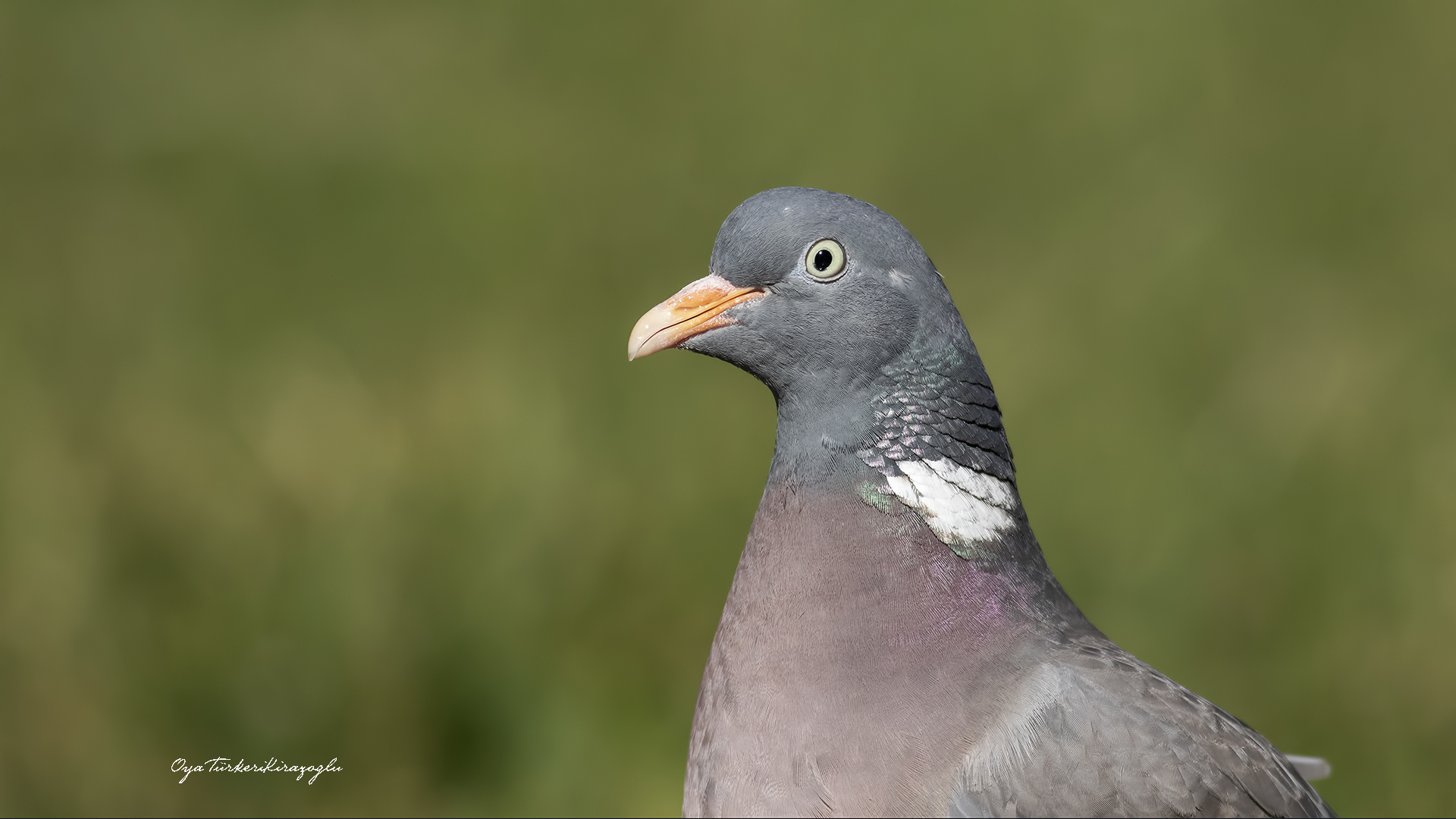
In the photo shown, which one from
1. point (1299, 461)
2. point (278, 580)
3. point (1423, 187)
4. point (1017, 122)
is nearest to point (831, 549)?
point (278, 580)

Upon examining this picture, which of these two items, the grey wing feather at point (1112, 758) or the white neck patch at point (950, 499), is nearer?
the grey wing feather at point (1112, 758)

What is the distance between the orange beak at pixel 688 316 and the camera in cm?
262

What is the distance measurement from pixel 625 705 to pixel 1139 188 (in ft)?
14.0

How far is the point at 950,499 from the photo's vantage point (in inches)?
100

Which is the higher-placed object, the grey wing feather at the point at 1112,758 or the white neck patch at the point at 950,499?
the white neck patch at the point at 950,499

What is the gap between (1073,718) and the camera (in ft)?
7.84

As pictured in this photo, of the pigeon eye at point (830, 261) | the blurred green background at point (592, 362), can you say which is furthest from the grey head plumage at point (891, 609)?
the blurred green background at point (592, 362)

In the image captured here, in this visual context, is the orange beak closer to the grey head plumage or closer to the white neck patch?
the grey head plumage

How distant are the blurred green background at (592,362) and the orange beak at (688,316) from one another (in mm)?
2596

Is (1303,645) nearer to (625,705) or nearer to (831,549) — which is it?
(625,705)

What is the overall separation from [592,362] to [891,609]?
154 inches

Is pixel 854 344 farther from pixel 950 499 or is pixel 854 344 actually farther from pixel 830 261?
pixel 950 499
